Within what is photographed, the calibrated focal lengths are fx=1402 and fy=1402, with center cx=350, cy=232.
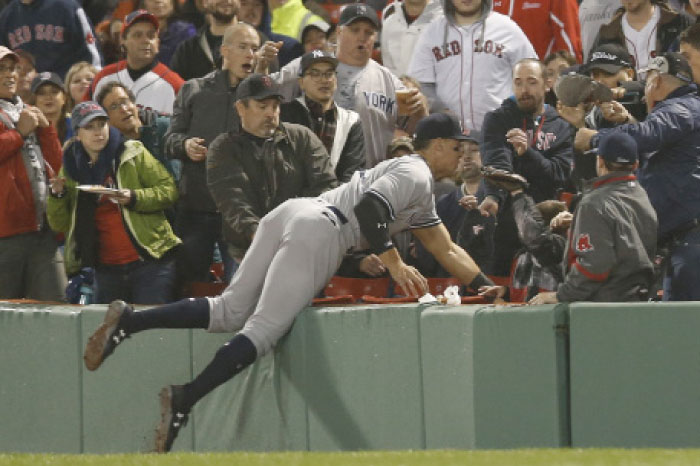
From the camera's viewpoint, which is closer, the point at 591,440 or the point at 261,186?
the point at 591,440

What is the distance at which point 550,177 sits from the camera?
9.64m

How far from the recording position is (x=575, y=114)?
9.27m

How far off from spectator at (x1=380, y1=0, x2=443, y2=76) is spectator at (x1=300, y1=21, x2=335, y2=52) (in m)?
0.54

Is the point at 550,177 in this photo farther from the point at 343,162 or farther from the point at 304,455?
the point at 304,455

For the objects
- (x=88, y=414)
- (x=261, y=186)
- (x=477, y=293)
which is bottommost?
(x=88, y=414)

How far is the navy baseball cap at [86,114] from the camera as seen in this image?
978cm

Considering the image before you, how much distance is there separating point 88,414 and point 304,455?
84.0 inches

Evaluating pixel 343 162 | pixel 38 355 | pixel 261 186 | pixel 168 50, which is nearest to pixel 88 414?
pixel 38 355

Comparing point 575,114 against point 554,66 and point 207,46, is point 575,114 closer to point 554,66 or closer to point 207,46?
point 554,66

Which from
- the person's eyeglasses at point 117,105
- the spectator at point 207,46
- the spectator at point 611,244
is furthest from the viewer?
the spectator at point 207,46

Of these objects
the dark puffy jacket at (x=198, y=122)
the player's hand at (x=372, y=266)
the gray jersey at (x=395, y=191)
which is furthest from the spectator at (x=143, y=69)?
the gray jersey at (x=395, y=191)

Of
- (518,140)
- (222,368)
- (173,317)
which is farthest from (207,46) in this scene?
(222,368)

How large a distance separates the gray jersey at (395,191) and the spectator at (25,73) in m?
5.45

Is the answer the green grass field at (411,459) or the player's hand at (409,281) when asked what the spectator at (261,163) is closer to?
the player's hand at (409,281)
